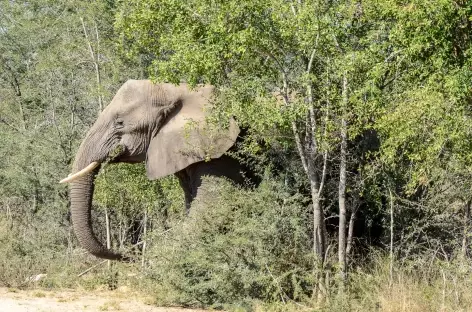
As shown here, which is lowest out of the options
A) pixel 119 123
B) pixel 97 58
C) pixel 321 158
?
pixel 321 158

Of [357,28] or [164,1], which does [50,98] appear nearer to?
[164,1]

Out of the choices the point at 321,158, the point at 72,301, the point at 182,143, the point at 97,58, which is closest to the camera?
the point at 321,158

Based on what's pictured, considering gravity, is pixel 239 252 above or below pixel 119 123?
below

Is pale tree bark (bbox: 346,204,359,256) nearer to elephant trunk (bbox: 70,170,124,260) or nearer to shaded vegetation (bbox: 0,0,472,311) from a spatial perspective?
shaded vegetation (bbox: 0,0,472,311)

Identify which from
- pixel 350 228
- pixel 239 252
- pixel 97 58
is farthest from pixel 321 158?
pixel 97 58

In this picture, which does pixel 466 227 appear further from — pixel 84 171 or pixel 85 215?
pixel 85 215

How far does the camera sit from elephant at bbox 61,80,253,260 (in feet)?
44.5

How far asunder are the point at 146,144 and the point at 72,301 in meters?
2.63

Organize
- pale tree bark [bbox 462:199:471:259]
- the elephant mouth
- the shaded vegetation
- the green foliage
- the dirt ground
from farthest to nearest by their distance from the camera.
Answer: the elephant mouth
the dirt ground
pale tree bark [bbox 462:199:471:259]
the green foliage
the shaded vegetation

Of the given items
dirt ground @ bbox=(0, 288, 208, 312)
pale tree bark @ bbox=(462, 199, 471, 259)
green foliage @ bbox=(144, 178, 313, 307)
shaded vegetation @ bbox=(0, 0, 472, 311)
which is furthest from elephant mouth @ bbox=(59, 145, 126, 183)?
pale tree bark @ bbox=(462, 199, 471, 259)

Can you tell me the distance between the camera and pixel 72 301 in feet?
41.0

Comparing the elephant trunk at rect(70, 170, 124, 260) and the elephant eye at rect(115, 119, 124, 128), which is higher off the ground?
the elephant eye at rect(115, 119, 124, 128)

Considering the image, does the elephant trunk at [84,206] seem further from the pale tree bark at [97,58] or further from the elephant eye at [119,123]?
the pale tree bark at [97,58]

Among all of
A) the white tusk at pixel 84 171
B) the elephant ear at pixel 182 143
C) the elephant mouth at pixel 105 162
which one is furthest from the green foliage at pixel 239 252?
the white tusk at pixel 84 171
